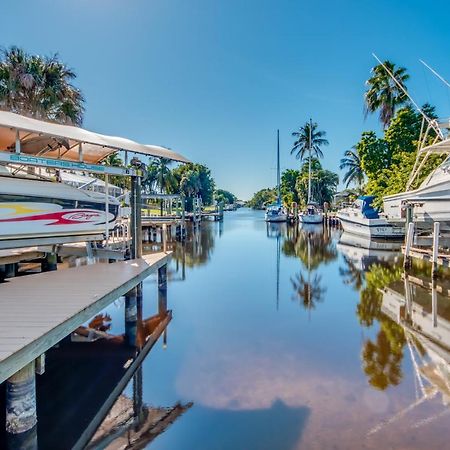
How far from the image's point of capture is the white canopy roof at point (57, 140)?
6847 mm

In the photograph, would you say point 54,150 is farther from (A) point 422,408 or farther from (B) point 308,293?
(A) point 422,408

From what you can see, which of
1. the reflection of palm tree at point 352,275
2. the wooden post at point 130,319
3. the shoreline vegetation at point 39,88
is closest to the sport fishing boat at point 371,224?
the reflection of palm tree at point 352,275

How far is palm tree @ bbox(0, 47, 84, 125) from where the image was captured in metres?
15.9

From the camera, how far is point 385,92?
32.1 m

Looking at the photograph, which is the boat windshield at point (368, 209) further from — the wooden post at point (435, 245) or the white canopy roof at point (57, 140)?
the white canopy roof at point (57, 140)

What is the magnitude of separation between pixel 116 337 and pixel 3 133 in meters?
4.89

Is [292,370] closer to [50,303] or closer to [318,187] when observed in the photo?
[50,303]

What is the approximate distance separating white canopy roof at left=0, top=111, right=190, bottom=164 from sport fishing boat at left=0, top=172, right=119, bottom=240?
1.07 m

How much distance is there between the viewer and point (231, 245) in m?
25.1

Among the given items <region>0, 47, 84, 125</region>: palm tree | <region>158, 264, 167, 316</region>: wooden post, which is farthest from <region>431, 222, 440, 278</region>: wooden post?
<region>0, 47, 84, 125</region>: palm tree

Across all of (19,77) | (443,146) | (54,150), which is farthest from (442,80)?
(19,77)

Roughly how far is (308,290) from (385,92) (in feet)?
88.2

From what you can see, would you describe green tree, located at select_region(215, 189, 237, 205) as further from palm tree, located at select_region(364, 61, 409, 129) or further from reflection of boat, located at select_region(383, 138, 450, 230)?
reflection of boat, located at select_region(383, 138, 450, 230)

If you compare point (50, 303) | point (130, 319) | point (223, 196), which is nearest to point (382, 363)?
point (130, 319)
